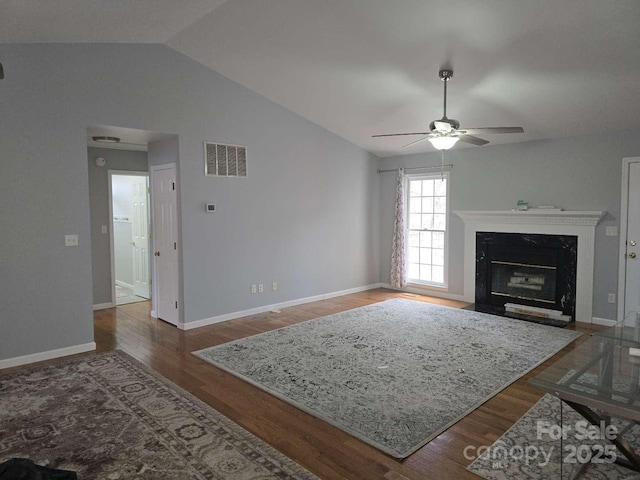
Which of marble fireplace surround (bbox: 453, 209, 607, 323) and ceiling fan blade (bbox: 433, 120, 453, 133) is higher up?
ceiling fan blade (bbox: 433, 120, 453, 133)

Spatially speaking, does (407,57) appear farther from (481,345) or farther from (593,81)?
(481,345)

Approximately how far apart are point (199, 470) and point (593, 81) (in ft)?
15.9

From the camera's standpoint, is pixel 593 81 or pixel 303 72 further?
pixel 303 72

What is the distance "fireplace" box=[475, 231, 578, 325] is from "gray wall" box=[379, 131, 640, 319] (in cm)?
33

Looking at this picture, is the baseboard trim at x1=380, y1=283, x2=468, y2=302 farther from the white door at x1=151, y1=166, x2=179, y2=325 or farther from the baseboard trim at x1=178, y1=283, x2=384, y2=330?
the white door at x1=151, y1=166, x2=179, y2=325

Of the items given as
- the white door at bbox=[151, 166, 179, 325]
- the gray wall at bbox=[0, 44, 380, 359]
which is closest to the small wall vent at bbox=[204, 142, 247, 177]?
the gray wall at bbox=[0, 44, 380, 359]

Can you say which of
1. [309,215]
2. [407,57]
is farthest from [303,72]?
[309,215]

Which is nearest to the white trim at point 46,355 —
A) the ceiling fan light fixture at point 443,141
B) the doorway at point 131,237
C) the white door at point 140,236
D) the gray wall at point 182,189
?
the gray wall at point 182,189

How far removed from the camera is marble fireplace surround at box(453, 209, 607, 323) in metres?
5.48

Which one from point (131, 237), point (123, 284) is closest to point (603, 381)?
point (131, 237)

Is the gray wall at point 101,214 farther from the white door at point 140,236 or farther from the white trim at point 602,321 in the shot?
the white trim at point 602,321

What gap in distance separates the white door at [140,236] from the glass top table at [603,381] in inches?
251

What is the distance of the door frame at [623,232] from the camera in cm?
519

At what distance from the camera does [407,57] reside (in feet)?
14.1
